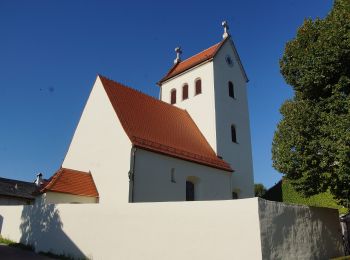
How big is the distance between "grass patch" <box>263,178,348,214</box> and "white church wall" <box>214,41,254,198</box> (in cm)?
368

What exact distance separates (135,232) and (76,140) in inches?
420

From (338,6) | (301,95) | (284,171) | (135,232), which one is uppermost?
(338,6)

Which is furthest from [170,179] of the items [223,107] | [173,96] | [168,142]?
[173,96]

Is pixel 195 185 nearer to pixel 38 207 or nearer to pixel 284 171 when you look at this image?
pixel 284 171

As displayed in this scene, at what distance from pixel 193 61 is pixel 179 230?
68.2ft

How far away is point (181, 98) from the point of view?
28.2m

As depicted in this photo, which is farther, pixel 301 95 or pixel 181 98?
pixel 181 98

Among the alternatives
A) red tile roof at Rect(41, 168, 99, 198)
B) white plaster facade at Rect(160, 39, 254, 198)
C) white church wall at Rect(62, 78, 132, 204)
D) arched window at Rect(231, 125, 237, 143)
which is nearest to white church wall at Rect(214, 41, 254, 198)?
white plaster facade at Rect(160, 39, 254, 198)

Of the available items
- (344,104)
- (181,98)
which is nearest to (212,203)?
(344,104)

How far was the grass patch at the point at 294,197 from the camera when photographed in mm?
25406

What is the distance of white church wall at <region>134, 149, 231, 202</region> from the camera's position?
17.4 metres

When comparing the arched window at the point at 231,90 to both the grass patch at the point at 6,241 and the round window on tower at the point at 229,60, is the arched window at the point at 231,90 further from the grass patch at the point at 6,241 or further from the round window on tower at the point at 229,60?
the grass patch at the point at 6,241

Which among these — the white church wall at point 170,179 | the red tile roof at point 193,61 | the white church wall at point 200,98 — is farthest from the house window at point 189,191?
the red tile roof at point 193,61

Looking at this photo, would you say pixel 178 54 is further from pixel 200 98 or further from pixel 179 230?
pixel 179 230
